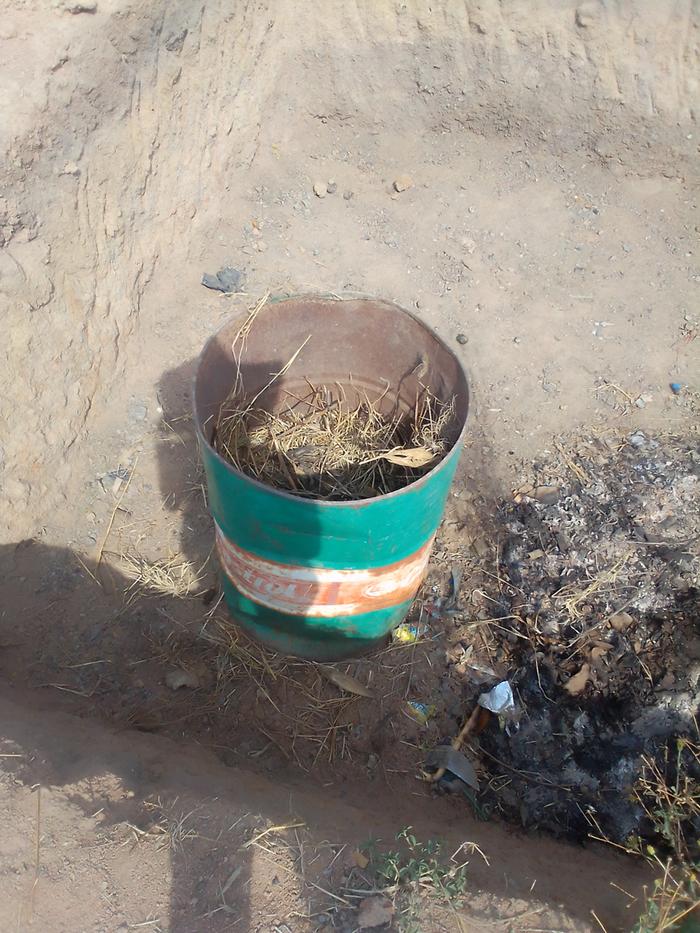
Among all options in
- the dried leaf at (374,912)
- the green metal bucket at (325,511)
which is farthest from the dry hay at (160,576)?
the dried leaf at (374,912)

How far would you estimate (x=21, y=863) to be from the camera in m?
1.68

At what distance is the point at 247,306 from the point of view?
355cm

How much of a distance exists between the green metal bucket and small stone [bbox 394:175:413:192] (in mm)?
2313

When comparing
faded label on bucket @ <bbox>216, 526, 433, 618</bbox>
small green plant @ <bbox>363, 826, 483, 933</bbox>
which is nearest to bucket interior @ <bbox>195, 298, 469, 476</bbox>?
faded label on bucket @ <bbox>216, 526, 433, 618</bbox>

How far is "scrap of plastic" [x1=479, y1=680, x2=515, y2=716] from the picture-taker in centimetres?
258

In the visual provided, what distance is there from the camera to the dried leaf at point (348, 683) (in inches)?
104

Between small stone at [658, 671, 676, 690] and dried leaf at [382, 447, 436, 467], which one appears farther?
small stone at [658, 671, 676, 690]

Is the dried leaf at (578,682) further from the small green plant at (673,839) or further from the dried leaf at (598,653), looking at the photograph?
the small green plant at (673,839)

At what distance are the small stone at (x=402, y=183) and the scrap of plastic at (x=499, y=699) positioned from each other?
10.5 ft

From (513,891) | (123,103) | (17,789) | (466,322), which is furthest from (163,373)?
(513,891)

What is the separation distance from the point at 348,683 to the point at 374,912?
3.48 ft

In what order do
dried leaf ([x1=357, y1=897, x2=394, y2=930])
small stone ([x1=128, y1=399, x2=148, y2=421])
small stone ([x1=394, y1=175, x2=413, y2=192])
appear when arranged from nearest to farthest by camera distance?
dried leaf ([x1=357, y1=897, x2=394, y2=930])
small stone ([x1=128, y1=399, x2=148, y2=421])
small stone ([x1=394, y1=175, x2=413, y2=192])

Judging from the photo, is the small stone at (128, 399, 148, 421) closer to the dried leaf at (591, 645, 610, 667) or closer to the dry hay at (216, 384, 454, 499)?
the dry hay at (216, 384, 454, 499)

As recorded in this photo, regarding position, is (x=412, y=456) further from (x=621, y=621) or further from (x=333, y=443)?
(x=621, y=621)
